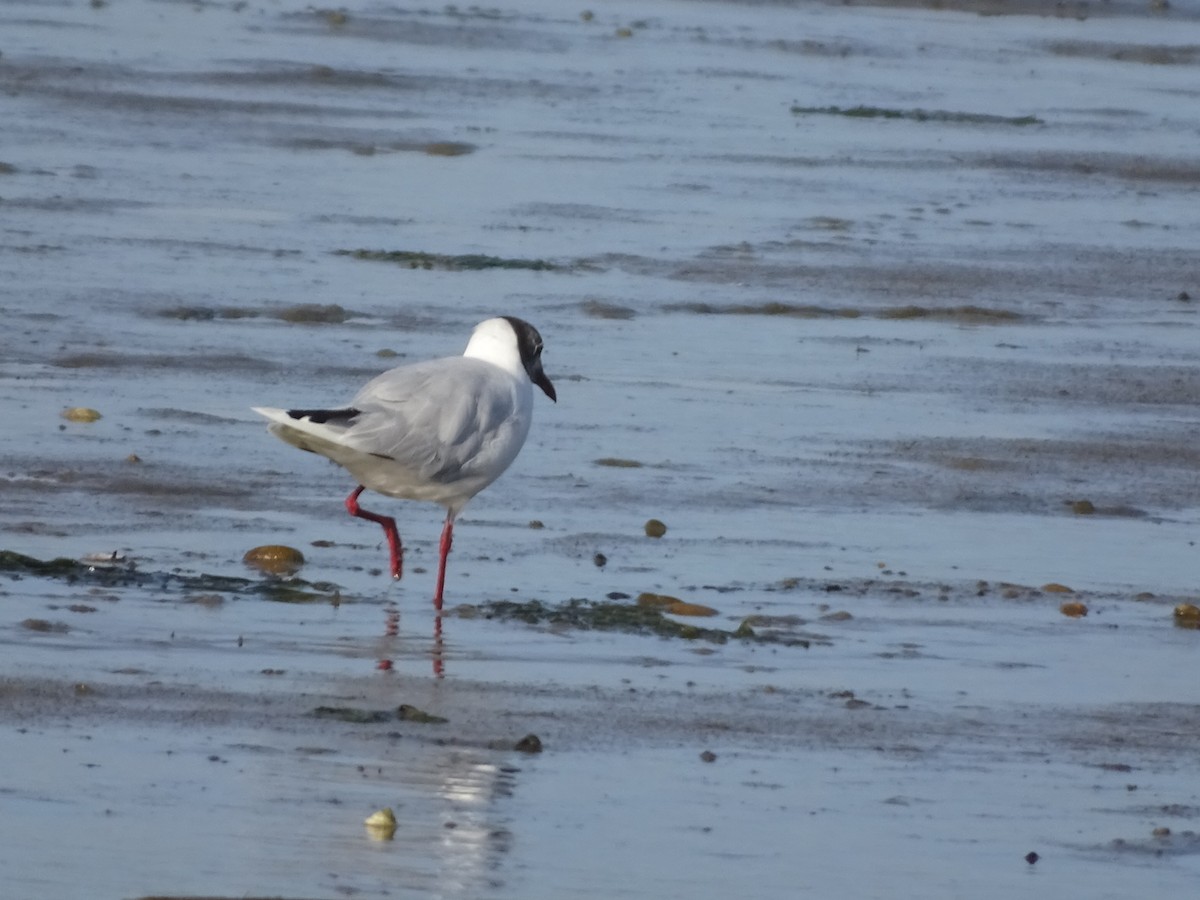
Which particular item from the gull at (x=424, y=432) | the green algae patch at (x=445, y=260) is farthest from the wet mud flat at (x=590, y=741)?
the green algae patch at (x=445, y=260)

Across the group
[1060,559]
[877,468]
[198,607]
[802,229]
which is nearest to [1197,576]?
[1060,559]

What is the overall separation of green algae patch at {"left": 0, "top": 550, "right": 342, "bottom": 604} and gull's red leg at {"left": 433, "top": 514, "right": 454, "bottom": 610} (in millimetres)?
283

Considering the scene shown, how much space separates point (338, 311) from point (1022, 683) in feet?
18.5

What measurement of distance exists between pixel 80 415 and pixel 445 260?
4121 millimetres

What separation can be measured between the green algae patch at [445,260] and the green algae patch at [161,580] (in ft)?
19.1

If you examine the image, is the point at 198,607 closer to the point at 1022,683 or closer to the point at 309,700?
the point at 309,700

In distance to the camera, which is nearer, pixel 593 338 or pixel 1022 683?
pixel 1022 683

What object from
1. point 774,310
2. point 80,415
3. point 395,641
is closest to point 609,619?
point 395,641

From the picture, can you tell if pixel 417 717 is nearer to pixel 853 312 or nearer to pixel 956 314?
pixel 853 312

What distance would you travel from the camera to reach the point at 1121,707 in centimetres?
671

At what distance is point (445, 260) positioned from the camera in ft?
43.7

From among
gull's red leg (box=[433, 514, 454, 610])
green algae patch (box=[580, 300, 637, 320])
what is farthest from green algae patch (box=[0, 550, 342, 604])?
green algae patch (box=[580, 300, 637, 320])

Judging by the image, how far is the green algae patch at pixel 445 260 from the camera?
1318 centimetres

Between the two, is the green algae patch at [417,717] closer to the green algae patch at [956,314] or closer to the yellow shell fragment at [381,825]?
the yellow shell fragment at [381,825]
